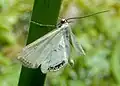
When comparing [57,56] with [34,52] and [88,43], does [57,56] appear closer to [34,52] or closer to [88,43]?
[34,52]

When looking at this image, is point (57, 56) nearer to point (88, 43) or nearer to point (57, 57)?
point (57, 57)

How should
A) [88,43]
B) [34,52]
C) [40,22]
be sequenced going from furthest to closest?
1. [88,43]
2. [34,52]
3. [40,22]

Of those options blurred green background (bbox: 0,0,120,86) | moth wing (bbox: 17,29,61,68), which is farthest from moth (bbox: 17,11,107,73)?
blurred green background (bbox: 0,0,120,86)

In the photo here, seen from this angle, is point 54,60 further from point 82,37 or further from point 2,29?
point 82,37

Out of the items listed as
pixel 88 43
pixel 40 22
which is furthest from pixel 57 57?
pixel 88 43

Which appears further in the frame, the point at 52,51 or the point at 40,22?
the point at 52,51

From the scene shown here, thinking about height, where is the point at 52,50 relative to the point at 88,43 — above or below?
above

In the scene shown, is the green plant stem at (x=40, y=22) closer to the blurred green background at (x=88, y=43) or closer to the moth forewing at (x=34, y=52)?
the moth forewing at (x=34, y=52)

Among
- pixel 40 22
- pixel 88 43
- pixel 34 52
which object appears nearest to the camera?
pixel 40 22
